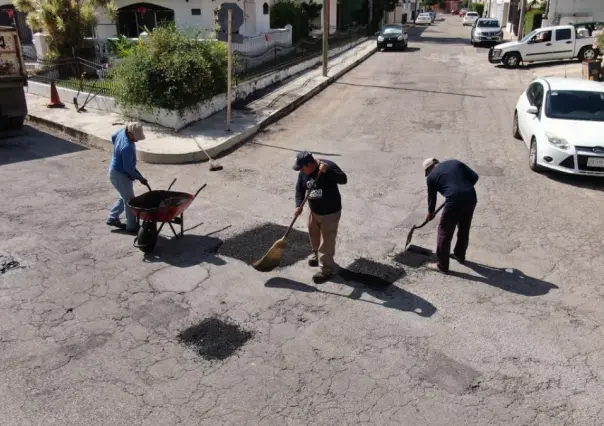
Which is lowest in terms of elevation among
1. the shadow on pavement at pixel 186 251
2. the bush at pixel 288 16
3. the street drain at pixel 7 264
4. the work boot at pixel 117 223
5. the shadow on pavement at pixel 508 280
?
the shadow on pavement at pixel 508 280

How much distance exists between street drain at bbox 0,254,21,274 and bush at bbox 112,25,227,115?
723 centimetres

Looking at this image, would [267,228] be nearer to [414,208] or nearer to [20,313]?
[414,208]

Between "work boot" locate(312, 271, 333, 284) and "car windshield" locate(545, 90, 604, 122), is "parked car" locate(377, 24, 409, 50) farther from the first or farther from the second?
"work boot" locate(312, 271, 333, 284)

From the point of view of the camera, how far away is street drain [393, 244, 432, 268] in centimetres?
699

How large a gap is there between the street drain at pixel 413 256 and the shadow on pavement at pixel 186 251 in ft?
7.51

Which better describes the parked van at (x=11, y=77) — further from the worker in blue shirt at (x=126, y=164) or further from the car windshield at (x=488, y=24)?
the car windshield at (x=488, y=24)

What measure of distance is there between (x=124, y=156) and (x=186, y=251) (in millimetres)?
1503

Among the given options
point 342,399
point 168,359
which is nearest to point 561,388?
point 342,399

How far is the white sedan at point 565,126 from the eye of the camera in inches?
372

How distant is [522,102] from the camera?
40.8 ft

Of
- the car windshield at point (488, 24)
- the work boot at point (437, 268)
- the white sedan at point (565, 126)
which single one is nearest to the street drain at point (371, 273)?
the work boot at point (437, 268)

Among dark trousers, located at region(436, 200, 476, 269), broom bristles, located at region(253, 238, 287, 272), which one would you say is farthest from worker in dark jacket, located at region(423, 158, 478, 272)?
broom bristles, located at region(253, 238, 287, 272)

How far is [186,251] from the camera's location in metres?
7.32

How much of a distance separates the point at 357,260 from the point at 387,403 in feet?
8.99
